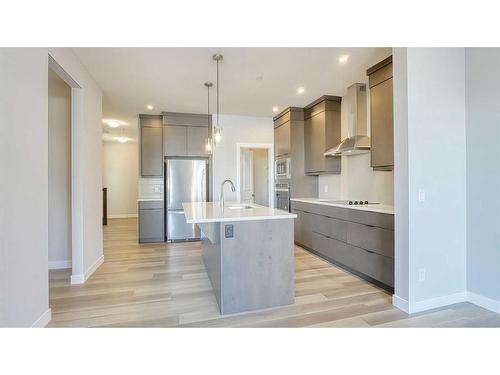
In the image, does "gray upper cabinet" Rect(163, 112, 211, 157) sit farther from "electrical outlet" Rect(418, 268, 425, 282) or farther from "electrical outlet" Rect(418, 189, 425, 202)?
"electrical outlet" Rect(418, 268, 425, 282)

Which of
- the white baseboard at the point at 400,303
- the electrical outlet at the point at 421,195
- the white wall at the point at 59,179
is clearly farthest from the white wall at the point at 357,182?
the white wall at the point at 59,179

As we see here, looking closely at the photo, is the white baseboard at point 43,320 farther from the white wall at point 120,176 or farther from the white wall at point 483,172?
the white wall at point 120,176

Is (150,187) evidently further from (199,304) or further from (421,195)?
(421,195)

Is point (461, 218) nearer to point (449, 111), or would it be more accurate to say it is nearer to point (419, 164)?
point (419, 164)

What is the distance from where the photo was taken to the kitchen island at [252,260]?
7.07ft

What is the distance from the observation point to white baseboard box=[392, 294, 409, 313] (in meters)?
2.15

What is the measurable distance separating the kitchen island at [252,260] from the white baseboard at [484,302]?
5.57 feet

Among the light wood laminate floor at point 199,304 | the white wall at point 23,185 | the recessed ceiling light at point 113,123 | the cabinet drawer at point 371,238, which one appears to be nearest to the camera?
the white wall at point 23,185

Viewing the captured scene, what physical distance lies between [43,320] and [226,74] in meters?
3.17

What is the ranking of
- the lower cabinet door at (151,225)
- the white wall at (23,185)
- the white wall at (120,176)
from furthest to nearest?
the white wall at (120,176)
the lower cabinet door at (151,225)
the white wall at (23,185)

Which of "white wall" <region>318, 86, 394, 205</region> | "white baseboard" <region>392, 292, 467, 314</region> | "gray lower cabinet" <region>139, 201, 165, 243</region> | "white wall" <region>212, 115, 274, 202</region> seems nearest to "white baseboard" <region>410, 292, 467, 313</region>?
"white baseboard" <region>392, 292, 467, 314</region>
